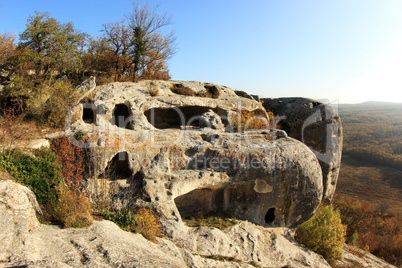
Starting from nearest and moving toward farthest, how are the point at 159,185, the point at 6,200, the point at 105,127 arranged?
1. the point at 6,200
2. the point at 159,185
3. the point at 105,127

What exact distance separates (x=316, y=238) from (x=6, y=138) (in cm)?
1242

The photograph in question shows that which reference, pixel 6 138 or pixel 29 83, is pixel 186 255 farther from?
pixel 29 83

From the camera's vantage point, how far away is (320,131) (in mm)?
16703

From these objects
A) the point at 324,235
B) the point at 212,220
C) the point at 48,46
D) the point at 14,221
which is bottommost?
the point at 324,235

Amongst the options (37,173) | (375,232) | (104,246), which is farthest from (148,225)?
(375,232)

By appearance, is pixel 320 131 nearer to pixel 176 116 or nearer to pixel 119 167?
pixel 176 116

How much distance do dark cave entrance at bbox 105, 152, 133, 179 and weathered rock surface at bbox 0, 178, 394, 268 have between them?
2.89 metres

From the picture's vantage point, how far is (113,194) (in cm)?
865

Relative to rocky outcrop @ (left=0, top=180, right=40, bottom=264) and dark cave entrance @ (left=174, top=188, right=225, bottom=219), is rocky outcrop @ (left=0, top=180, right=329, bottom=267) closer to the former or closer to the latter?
rocky outcrop @ (left=0, top=180, right=40, bottom=264)

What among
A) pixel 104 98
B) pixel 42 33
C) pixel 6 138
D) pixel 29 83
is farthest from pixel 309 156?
pixel 42 33

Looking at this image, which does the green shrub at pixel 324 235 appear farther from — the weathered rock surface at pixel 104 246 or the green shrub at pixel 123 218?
the green shrub at pixel 123 218

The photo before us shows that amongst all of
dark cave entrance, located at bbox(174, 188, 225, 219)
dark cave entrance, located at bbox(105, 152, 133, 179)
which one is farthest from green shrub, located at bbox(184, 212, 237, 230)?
dark cave entrance, located at bbox(105, 152, 133, 179)

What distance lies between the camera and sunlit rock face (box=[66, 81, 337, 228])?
8.77 meters

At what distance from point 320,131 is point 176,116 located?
9.08 metres
